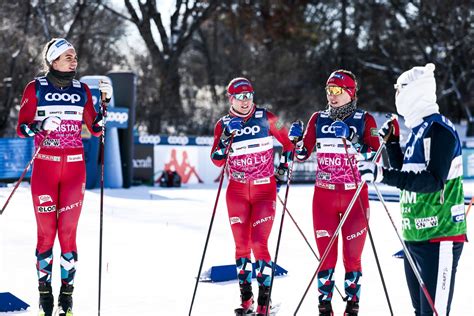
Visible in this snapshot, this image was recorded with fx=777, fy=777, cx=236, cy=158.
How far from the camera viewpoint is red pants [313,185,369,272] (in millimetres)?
5363

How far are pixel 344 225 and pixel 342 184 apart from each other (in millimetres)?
286

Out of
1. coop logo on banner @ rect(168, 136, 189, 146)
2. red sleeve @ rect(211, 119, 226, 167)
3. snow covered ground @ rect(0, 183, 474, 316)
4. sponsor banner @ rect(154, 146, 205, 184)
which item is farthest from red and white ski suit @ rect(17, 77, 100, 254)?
coop logo on banner @ rect(168, 136, 189, 146)

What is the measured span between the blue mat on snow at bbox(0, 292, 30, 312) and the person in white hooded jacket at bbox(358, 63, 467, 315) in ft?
10.3

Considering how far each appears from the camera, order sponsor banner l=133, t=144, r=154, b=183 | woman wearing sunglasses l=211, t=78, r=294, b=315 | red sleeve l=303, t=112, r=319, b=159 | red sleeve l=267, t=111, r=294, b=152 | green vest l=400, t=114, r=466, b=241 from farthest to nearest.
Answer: sponsor banner l=133, t=144, r=154, b=183, red sleeve l=267, t=111, r=294, b=152, woman wearing sunglasses l=211, t=78, r=294, b=315, red sleeve l=303, t=112, r=319, b=159, green vest l=400, t=114, r=466, b=241

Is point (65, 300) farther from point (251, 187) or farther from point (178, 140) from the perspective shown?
point (178, 140)

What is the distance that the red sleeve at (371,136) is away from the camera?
5.44m

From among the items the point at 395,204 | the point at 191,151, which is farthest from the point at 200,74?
the point at 395,204

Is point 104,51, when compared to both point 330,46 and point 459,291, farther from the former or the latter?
point 459,291

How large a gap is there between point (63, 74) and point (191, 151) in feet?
50.7

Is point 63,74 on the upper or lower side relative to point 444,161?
upper

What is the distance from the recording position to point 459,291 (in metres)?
6.71

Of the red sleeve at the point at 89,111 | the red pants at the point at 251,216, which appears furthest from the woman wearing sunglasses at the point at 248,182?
the red sleeve at the point at 89,111

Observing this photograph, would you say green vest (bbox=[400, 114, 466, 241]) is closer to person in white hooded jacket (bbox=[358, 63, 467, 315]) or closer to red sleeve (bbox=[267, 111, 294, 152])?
person in white hooded jacket (bbox=[358, 63, 467, 315])

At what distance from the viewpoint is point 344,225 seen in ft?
17.6
